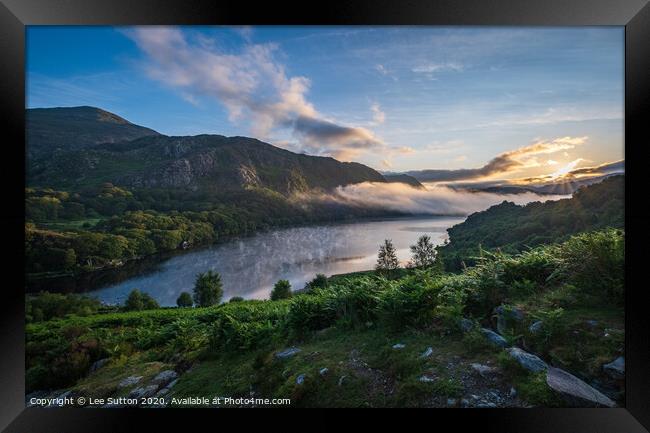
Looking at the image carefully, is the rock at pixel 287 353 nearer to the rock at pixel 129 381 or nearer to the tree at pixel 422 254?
the rock at pixel 129 381

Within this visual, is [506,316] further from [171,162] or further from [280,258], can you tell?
[171,162]

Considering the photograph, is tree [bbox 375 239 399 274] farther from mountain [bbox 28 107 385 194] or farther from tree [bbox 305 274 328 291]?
mountain [bbox 28 107 385 194]

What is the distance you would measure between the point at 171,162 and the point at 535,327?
4.61m

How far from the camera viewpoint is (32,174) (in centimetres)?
357

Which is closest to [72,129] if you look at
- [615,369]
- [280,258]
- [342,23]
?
[280,258]

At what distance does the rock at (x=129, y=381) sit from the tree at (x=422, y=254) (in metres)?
3.45

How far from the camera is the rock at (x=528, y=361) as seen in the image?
109 inches

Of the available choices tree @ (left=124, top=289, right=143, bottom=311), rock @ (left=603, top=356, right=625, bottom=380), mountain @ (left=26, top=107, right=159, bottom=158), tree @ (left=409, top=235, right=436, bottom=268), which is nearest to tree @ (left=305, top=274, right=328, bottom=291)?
tree @ (left=409, top=235, right=436, bottom=268)

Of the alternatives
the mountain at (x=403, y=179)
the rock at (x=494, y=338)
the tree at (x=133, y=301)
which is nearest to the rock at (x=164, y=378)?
the tree at (x=133, y=301)

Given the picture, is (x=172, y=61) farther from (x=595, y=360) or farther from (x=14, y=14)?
(x=595, y=360)

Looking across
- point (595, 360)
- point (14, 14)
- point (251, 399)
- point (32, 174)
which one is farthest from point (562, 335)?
point (14, 14)

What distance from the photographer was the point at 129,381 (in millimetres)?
3371

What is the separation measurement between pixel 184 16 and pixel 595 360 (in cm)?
523

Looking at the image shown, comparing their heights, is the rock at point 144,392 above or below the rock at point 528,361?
below
